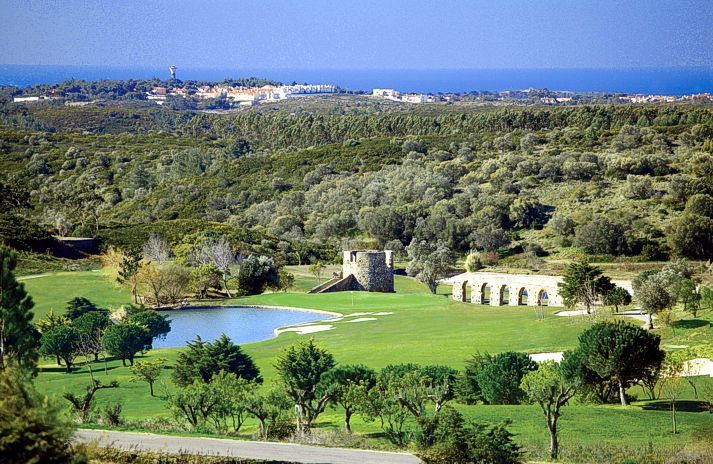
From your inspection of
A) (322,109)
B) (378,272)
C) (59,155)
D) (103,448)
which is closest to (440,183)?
(378,272)

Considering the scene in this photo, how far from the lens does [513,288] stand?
4950 centimetres

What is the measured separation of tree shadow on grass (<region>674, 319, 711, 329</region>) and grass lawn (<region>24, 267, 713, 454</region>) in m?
0.15

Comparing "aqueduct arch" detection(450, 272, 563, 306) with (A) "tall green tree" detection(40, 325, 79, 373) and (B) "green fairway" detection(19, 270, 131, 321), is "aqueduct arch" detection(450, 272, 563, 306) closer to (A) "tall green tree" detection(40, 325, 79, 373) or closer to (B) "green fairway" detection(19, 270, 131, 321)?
(B) "green fairway" detection(19, 270, 131, 321)

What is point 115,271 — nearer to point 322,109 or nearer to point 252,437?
point 252,437

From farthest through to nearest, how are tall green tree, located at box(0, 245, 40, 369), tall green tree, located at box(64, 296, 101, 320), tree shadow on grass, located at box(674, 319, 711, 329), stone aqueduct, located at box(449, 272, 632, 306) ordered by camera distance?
stone aqueduct, located at box(449, 272, 632, 306) → tall green tree, located at box(64, 296, 101, 320) → tree shadow on grass, located at box(674, 319, 711, 329) → tall green tree, located at box(0, 245, 40, 369)

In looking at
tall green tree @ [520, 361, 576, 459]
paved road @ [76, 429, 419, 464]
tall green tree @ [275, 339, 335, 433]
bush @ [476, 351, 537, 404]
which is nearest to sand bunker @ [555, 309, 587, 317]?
bush @ [476, 351, 537, 404]

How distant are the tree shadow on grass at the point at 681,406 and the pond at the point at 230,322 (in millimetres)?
19998

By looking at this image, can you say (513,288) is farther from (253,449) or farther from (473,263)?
(253,449)

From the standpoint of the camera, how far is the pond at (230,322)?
136 feet

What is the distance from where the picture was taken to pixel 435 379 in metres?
24.9

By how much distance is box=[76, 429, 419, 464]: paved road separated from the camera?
1919 centimetres

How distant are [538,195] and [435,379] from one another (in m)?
59.4

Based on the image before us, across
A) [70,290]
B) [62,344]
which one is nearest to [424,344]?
[62,344]

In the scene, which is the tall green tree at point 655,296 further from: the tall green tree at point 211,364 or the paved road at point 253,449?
the paved road at point 253,449
